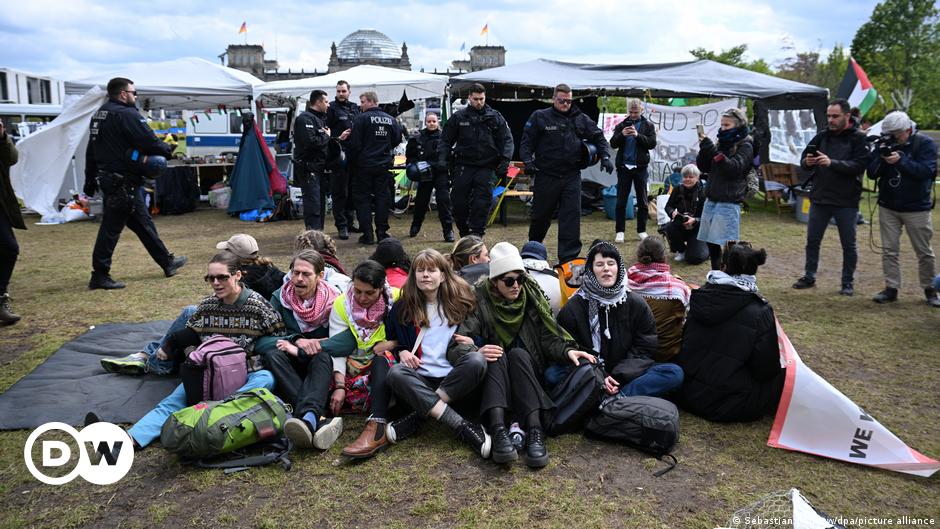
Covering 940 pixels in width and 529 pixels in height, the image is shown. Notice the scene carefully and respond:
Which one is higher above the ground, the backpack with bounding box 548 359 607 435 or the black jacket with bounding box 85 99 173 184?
the black jacket with bounding box 85 99 173 184

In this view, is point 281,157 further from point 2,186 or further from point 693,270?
point 693,270

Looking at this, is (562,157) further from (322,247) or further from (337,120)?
(337,120)

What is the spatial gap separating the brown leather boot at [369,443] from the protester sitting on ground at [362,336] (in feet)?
0.97

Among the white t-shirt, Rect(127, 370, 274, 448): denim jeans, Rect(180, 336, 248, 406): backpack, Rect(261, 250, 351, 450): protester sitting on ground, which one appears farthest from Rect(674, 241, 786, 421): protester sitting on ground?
Rect(180, 336, 248, 406): backpack

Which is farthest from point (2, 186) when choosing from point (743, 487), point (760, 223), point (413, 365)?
point (760, 223)

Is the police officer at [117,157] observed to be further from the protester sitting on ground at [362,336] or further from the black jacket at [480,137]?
the protester sitting on ground at [362,336]

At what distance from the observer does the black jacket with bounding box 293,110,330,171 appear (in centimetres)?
889

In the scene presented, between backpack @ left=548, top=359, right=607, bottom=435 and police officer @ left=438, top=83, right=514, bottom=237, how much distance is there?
4564 millimetres

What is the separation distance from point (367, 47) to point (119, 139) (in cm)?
7604

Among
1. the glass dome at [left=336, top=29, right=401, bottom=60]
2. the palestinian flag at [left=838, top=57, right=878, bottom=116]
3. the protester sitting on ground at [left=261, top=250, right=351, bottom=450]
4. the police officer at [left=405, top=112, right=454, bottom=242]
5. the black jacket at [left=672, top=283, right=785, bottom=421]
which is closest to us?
the protester sitting on ground at [left=261, top=250, right=351, bottom=450]

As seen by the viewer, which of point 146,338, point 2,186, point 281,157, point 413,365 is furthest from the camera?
point 281,157

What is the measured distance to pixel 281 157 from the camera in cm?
1421

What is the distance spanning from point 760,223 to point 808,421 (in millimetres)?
8780

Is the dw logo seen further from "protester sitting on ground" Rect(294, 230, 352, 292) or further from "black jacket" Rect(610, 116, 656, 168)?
"black jacket" Rect(610, 116, 656, 168)
